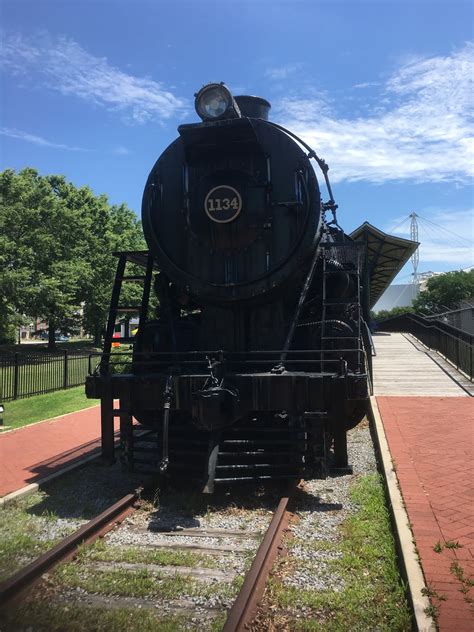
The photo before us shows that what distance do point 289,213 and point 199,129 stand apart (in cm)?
139

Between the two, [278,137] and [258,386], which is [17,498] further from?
[278,137]

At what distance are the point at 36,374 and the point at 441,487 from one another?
12327 mm

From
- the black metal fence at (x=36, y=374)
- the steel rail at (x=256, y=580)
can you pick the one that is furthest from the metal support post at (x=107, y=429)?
the black metal fence at (x=36, y=374)

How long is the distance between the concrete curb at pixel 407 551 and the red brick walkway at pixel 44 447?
Result: 420cm

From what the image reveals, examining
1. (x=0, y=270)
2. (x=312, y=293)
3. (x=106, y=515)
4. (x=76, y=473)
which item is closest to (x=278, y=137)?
(x=312, y=293)

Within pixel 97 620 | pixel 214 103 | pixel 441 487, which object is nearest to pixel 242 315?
pixel 214 103

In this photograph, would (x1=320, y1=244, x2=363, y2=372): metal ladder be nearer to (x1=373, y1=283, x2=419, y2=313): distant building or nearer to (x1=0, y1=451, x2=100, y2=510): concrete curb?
(x1=0, y1=451, x2=100, y2=510): concrete curb

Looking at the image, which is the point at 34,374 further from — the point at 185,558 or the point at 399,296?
the point at 399,296

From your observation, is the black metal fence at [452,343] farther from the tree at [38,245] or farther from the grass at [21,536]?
the tree at [38,245]

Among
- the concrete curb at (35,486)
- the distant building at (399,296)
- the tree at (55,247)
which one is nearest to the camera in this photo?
the concrete curb at (35,486)

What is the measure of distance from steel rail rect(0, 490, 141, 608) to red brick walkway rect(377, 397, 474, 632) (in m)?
2.65

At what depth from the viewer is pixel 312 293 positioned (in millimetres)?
6641

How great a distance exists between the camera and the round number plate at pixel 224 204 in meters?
5.91

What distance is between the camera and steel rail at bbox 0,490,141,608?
11.4ft
